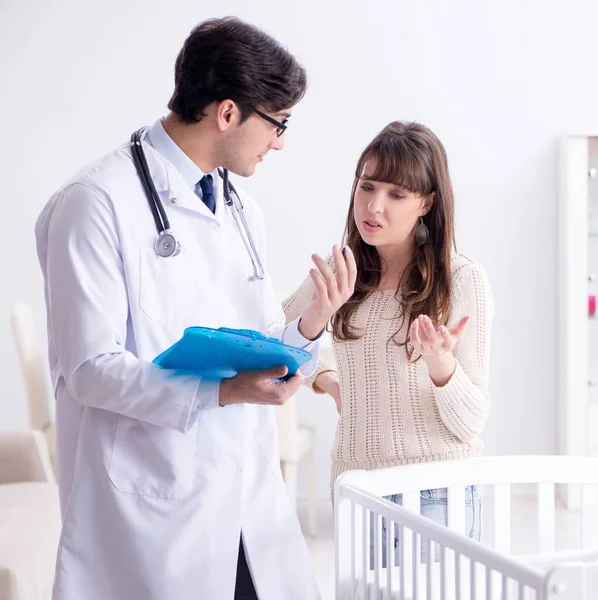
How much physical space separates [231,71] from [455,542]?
2.36 feet

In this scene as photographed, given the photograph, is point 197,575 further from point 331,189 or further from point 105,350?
point 331,189

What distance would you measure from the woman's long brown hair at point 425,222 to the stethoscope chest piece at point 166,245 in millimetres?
523

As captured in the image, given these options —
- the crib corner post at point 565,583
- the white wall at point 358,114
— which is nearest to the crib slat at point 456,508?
the crib corner post at point 565,583

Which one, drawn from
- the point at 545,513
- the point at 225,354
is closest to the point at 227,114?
the point at 225,354

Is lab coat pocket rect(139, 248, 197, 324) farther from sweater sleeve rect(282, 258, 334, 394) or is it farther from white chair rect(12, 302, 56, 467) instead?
white chair rect(12, 302, 56, 467)

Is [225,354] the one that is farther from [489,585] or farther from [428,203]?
[428,203]

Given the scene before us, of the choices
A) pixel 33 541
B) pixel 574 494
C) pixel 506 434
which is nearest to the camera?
pixel 33 541

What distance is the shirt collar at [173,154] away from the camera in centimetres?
133

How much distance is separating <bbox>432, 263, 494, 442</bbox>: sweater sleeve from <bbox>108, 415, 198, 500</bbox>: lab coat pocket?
0.53 m

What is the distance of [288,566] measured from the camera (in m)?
1.35

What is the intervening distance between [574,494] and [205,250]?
9.96 feet

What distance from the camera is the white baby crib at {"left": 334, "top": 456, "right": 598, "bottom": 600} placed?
1.02 m

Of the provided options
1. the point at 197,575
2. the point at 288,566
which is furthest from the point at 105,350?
the point at 288,566

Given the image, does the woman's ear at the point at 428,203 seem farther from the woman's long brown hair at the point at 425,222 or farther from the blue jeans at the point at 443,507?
the blue jeans at the point at 443,507
